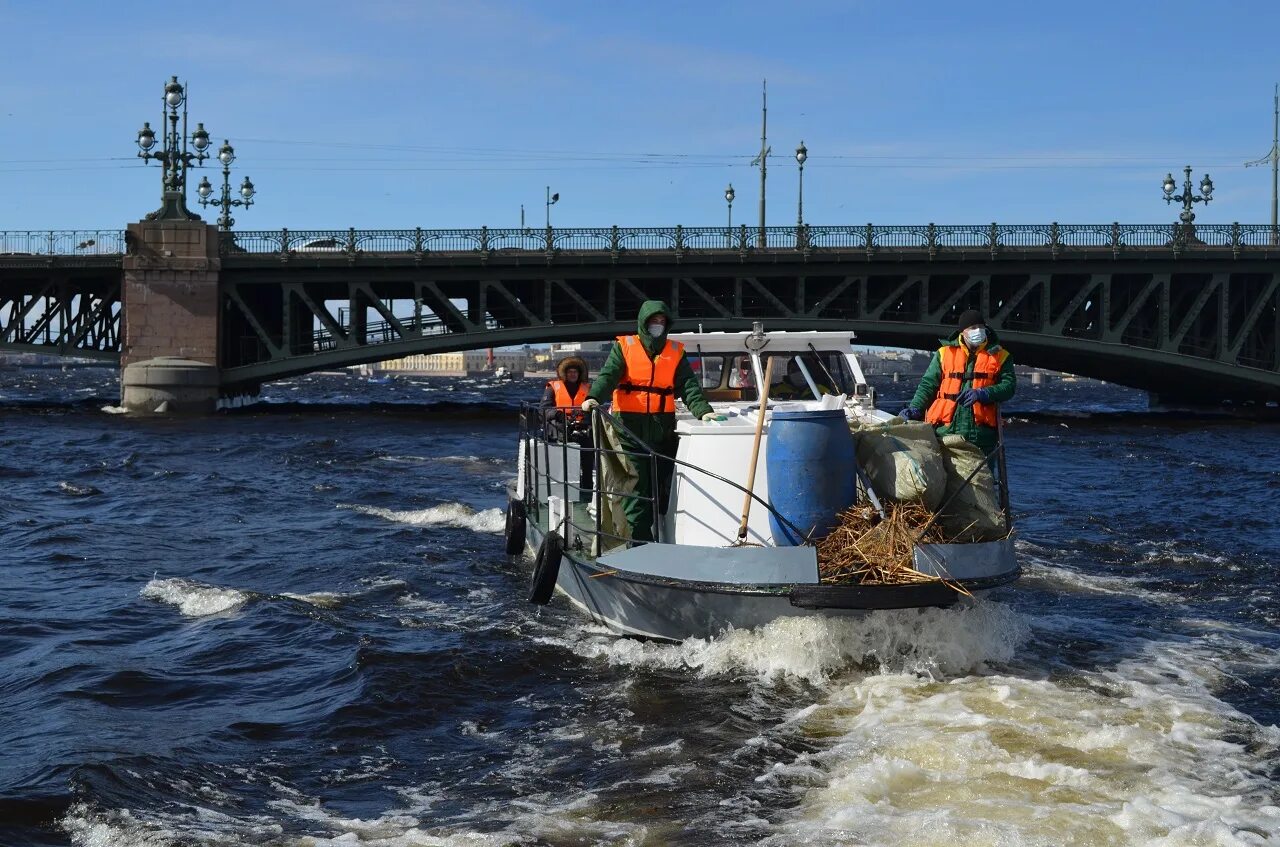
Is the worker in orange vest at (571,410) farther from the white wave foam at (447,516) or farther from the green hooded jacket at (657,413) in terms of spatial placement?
the white wave foam at (447,516)

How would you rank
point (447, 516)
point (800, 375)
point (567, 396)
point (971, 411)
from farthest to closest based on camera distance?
1. point (447, 516)
2. point (567, 396)
3. point (800, 375)
4. point (971, 411)

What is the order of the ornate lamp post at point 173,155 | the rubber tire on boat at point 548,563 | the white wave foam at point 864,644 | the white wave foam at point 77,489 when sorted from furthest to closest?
the ornate lamp post at point 173,155 → the white wave foam at point 77,489 → the rubber tire on boat at point 548,563 → the white wave foam at point 864,644

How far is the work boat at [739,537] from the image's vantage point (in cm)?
993

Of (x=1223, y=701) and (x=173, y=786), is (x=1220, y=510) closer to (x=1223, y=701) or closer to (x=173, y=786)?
(x=1223, y=701)

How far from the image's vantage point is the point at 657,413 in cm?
1164

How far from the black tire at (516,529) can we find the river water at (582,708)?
1.18 feet

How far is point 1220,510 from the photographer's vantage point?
22.4 meters

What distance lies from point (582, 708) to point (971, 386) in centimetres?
464

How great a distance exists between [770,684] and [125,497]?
16609mm

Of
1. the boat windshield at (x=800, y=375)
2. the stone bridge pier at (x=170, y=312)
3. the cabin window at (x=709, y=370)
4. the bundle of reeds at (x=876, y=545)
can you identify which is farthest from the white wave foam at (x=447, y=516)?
the stone bridge pier at (x=170, y=312)

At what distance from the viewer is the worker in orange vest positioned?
43.1 ft

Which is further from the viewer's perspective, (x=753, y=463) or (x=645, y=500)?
(x=645, y=500)

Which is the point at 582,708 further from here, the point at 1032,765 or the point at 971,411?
the point at 971,411

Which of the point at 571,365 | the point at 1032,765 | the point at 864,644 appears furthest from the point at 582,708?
the point at 571,365
